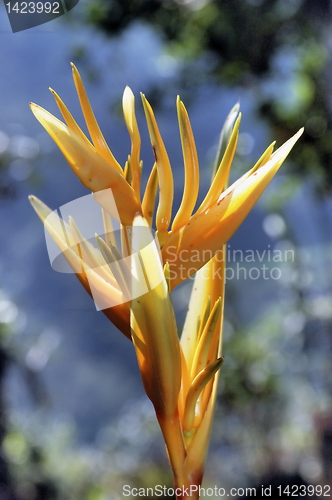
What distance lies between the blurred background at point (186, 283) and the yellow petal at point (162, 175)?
333 mm

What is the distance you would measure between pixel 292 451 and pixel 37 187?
0.67m

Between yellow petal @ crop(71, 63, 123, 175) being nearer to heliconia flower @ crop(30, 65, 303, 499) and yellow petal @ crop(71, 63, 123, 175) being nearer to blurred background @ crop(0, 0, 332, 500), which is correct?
heliconia flower @ crop(30, 65, 303, 499)

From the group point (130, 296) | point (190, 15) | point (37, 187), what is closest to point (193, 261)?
point (130, 296)

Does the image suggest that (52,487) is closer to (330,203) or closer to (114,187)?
(114,187)

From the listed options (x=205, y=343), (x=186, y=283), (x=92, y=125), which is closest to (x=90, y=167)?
(x=92, y=125)

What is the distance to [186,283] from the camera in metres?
0.71

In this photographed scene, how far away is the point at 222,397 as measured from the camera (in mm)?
690

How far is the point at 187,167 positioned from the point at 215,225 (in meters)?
0.04

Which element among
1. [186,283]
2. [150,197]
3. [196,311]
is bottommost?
[186,283]

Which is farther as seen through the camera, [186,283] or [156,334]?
[186,283]

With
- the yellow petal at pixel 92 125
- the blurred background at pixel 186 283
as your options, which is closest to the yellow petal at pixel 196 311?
the yellow petal at pixel 92 125

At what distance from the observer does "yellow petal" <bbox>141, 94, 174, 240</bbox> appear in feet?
0.76

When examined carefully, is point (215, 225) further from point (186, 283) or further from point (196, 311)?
point (186, 283)

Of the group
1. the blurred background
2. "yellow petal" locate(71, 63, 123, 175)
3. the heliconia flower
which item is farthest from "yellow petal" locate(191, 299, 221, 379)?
the blurred background
